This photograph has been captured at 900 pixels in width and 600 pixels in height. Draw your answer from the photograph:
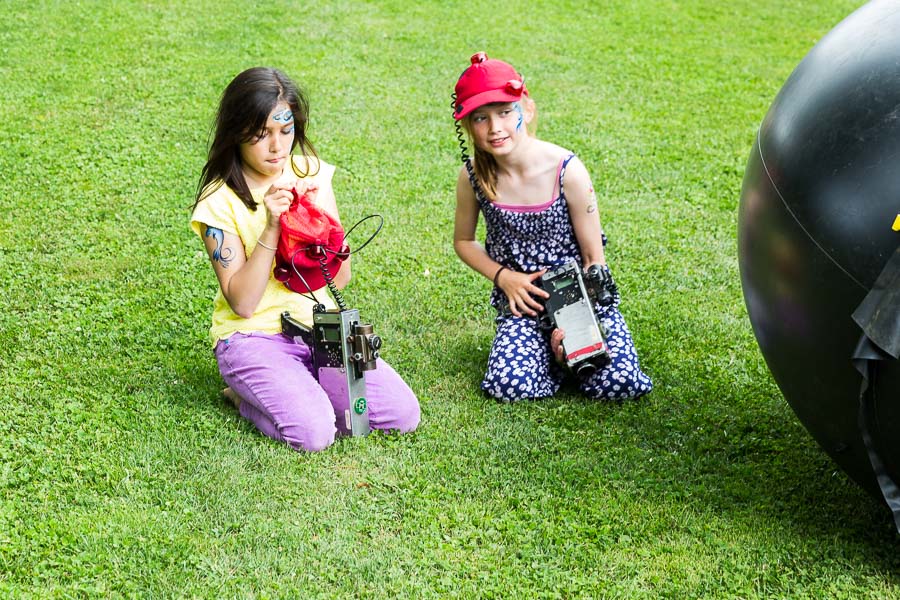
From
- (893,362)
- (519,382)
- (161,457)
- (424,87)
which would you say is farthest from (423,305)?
(424,87)

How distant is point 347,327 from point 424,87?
528cm

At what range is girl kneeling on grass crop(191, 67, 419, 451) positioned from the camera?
4.13m

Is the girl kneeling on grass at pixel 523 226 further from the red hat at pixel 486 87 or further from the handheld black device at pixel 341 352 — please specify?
the handheld black device at pixel 341 352

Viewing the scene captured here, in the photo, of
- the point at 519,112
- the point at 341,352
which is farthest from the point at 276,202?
the point at 519,112

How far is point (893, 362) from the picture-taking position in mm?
2965

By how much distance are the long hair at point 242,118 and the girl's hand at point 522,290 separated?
43.2 inches

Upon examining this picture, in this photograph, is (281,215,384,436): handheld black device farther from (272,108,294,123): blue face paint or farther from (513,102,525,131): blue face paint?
(513,102,525,131): blue face paint

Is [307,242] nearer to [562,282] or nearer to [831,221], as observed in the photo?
[562,282]

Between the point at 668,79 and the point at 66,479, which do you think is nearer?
the point at 66,479

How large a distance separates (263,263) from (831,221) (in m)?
2.09

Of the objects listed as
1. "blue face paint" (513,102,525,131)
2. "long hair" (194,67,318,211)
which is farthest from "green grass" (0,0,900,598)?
"blue face paint" (513,102,525,131)

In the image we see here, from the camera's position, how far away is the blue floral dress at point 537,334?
14.9 ft

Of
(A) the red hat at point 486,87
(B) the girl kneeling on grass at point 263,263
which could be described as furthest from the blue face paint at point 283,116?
(A) the red hat at point 486,87

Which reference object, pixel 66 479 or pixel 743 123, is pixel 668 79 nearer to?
pixel 743 123
